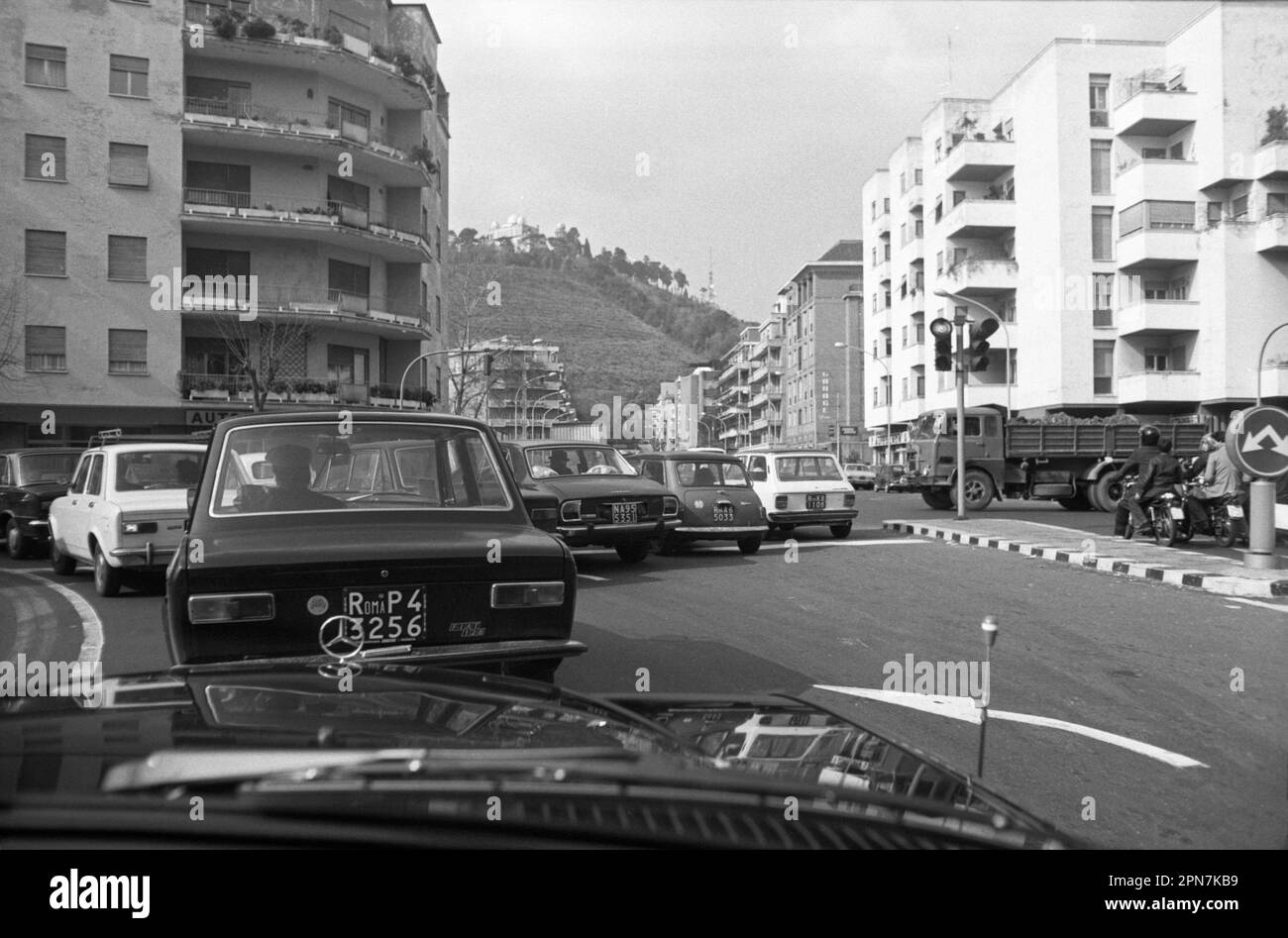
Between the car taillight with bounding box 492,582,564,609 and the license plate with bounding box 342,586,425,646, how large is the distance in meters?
0.35

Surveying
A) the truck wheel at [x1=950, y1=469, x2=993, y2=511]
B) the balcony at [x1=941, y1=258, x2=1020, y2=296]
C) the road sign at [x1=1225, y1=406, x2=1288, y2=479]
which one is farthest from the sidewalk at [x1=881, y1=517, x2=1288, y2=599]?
the balcony at [x1=941, y1=258, x2=1020, y2=296]

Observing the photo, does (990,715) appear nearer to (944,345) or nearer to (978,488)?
(944,345)

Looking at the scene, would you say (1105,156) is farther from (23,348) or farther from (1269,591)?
(23,348)

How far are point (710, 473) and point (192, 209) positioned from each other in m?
29.2

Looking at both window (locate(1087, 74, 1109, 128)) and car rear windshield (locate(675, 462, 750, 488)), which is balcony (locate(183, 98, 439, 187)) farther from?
window (locate(1087, 74, 1109, 128))

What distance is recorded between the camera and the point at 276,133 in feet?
120

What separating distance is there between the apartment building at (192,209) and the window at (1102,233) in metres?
28.9

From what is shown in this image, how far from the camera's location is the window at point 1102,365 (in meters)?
42.7

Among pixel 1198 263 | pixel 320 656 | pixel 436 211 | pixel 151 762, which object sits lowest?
pixel 320 656

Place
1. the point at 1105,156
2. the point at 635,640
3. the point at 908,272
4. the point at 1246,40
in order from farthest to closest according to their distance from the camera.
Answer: the point at 908,272 → the point at 1105,156 → the point at 1246,40 → the point at 635,640

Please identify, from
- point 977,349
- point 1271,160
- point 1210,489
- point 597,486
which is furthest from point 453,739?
point 1271,160
